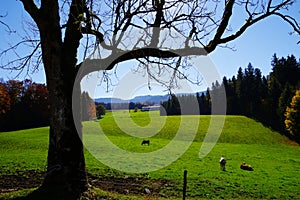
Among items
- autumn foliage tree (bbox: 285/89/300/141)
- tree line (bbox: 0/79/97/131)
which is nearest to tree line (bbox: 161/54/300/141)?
autumn foliage tree (bbox: 285/89/300/141)

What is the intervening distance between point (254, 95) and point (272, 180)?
192 feet

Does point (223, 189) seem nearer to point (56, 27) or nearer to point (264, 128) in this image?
point (56, 27)

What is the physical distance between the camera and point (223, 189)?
40.1ft

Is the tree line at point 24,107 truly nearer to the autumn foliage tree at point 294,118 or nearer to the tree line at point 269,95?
the tree line at point 269,95

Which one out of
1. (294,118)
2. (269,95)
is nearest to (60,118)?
(294,118)

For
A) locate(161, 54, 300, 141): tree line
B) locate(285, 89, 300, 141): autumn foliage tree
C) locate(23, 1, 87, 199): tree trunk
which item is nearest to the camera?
locate(23, 1, 87, 199): tree trunk

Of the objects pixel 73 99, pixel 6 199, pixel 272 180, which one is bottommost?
pixel 272 180

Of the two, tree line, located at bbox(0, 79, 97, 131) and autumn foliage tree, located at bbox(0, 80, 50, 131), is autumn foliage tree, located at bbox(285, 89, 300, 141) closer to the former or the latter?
tree line, located at bbox(0, 79, 97, 131)

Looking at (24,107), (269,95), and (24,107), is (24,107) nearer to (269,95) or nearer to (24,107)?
(24,107)

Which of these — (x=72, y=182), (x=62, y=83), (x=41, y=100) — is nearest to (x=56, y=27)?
(x=62, y=83)

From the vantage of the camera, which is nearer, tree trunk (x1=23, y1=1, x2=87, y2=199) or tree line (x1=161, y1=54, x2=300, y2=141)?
tree trunk (x1=23, y1=1, x2=87, y2=199)

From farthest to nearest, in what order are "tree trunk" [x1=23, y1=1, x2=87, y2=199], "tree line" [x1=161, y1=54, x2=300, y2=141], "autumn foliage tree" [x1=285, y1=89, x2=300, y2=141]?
"tree line" [x1=161, y1=54, x2=300, y2=141] → "autumn foliage tree" [x1=285, y1=89, x2=300, y2=141] → "tree trunk" [x1=23, y1=1, x2=87, y2=199]

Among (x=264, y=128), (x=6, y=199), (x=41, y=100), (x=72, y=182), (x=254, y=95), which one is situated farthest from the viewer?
(x=254, y=95)

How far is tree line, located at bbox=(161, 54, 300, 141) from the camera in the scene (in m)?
57.7
